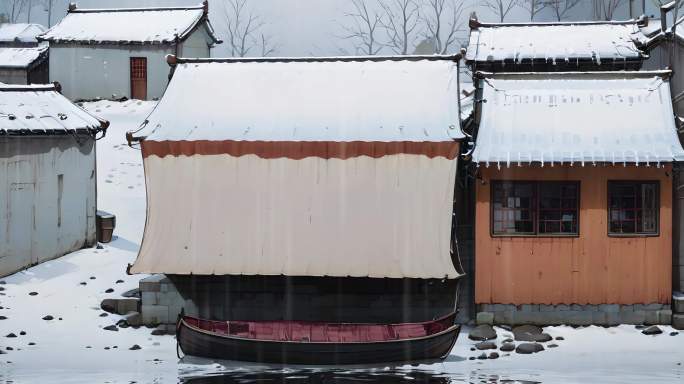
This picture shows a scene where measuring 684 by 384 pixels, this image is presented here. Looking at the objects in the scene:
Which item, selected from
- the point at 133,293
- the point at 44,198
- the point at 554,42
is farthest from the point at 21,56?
the point at 133,293

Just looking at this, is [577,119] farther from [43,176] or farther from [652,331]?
[43,176]

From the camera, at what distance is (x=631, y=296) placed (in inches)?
899

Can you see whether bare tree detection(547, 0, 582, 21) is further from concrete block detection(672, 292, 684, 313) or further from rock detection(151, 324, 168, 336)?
rock detection(151, 324, 168, 336)

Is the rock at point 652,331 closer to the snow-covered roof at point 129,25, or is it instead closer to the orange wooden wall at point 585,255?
the orange wooden wall at point 585,255

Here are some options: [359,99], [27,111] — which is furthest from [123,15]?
[359,99]

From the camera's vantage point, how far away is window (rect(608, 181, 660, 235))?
2291cm

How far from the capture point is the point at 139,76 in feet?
170

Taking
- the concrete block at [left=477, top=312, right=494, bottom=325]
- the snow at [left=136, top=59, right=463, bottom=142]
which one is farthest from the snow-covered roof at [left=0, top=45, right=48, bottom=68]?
the concrete block at [left=477, top=312, right=494, bottom=325]

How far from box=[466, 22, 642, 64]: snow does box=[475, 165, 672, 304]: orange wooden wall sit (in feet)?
Result: 34.0

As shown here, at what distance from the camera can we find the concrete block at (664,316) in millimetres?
22828

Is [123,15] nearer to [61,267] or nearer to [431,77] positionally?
[61,267]

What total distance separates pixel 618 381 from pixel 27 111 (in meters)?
18.2

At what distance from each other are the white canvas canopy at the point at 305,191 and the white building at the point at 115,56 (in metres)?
28.8

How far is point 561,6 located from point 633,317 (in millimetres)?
53290
